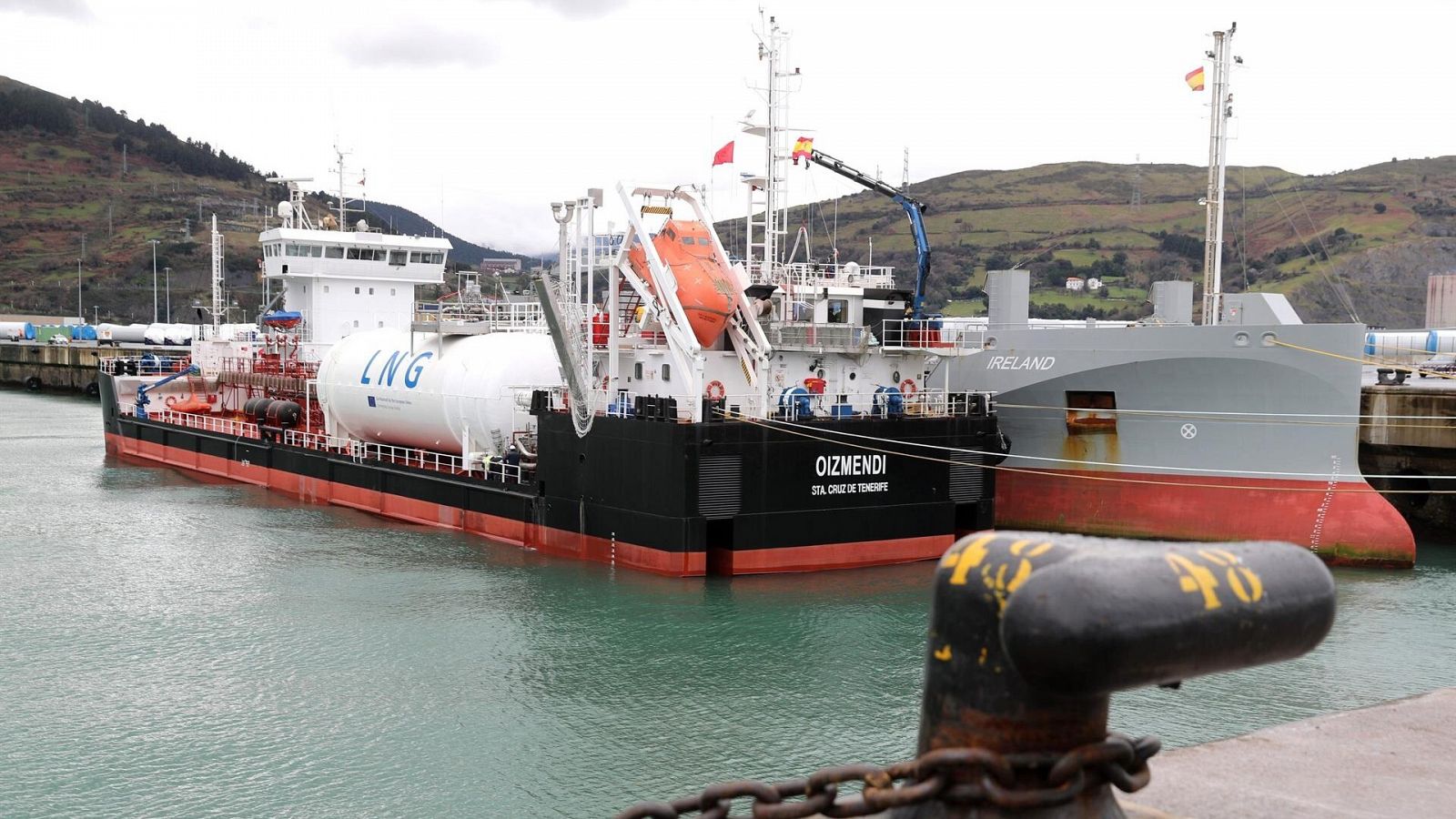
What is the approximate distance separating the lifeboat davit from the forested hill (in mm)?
86457

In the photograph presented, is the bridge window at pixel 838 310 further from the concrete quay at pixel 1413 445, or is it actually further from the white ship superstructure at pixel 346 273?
the white ship superstructure at pixel 346 273

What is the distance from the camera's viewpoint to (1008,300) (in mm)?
28062

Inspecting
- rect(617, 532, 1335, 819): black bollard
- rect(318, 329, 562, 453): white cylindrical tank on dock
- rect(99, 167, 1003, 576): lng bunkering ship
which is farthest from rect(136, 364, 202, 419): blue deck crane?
rect(617, 532, 1335, 819): black bollard

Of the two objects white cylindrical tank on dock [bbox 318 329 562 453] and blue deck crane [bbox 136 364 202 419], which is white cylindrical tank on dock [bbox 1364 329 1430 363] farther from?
blue deck crane [bbox 136 364 202 419]

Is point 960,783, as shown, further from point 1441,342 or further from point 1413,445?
point 1441,342

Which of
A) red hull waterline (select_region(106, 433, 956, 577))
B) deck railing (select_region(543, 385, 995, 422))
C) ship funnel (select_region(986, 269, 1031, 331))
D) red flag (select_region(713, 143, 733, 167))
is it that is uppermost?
red flag (select_region(713, 143, 733, 167))

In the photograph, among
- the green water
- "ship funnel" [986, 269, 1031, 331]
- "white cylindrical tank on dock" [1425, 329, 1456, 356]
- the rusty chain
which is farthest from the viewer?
"white cylindrical tank on dock" [1425, 329, 1456, 356]

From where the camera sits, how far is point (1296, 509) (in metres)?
22.0

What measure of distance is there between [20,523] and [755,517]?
58.4 feet

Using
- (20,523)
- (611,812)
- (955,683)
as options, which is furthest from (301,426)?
(955,683)

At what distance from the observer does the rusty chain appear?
344cm

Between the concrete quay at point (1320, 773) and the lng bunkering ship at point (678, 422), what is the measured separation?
45.1ft

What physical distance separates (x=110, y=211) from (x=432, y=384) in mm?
147661

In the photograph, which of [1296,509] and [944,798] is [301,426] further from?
[944,798]
